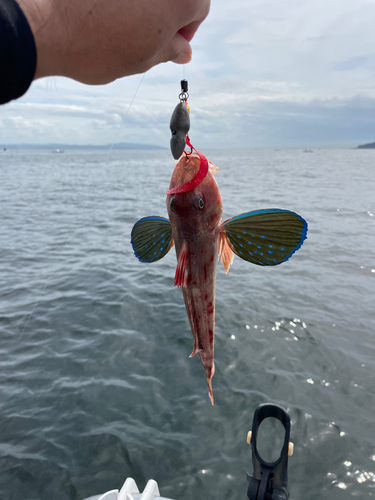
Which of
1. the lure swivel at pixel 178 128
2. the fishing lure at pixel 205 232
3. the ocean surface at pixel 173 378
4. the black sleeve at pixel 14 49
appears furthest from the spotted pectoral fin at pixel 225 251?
the ocean surface at pixel 173 378

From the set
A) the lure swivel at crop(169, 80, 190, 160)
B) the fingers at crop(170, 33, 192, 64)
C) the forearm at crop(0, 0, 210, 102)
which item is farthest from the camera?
the lure swivel at crop(169, 80, 190, 160)

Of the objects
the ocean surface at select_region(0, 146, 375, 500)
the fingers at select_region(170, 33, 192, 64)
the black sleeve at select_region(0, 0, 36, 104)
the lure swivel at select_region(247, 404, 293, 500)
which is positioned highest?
the fingers at select_region(170, 33, 192, 64)

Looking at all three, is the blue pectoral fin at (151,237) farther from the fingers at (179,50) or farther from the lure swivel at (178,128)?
the fingers at (179,50)

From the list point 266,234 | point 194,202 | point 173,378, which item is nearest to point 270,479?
point 266,234

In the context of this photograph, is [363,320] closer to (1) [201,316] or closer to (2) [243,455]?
(2) [243,455]

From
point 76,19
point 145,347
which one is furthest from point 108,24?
point 145,347

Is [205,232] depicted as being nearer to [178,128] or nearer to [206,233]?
[206,233]

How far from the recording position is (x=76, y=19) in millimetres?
1395

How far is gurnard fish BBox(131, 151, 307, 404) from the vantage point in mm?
2109

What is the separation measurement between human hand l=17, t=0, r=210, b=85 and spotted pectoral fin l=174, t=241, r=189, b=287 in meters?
1.00

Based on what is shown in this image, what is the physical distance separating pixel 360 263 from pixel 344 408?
8.34m

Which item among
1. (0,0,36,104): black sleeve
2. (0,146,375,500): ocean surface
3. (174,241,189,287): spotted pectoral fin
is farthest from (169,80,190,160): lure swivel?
(0,146,375,500): ocean surface

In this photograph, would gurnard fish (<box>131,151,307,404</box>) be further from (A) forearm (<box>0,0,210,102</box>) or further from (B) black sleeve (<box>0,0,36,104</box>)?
(B) black sleeve (<box>0,0,36,104</box>)

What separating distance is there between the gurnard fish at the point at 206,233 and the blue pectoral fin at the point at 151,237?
0.10 feet
